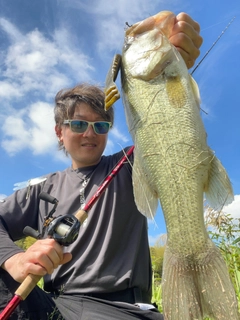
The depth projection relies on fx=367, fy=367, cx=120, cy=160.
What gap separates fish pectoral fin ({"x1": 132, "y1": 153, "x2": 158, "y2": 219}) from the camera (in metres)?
2.50

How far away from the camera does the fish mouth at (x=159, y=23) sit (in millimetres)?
2857

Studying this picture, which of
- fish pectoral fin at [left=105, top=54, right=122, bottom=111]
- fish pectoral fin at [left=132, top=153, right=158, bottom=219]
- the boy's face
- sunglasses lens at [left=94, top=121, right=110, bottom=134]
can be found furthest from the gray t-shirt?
fish pectoral fin at [left=105, top=54, right=122, bottom=111]

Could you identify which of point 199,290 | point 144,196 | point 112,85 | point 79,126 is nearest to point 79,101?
point 79,126

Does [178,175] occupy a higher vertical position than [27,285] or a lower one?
higher

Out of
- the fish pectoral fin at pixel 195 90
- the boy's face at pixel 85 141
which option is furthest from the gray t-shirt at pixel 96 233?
the fish pectoral fin at pixel 195 90

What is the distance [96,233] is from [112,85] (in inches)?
61.9

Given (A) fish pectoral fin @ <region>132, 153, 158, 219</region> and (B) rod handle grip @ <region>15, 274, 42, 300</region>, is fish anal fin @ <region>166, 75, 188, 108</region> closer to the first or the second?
(A) fish pectoral fin @ <region>132, 153, 158, 219</region>

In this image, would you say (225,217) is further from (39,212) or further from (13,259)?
(13,259)

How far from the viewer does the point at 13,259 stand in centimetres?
310

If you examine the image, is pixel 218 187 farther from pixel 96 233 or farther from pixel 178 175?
pixel 96 233

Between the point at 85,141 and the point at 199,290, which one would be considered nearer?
the point at 199,290

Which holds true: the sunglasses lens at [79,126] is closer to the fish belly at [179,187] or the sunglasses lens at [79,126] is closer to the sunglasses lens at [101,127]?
the sunglasses lens at [101,127]

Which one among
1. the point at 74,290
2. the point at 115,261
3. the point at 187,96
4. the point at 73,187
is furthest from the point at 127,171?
the point at 187,96

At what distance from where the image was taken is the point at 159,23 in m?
2.88
